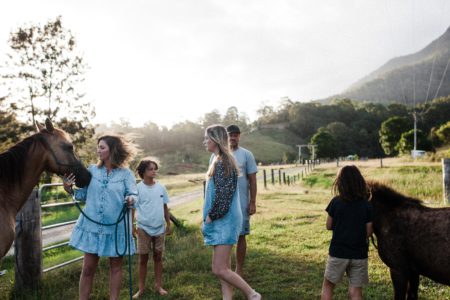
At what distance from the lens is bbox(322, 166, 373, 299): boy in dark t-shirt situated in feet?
12.3

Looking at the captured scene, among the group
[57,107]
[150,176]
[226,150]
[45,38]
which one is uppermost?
[45,38]

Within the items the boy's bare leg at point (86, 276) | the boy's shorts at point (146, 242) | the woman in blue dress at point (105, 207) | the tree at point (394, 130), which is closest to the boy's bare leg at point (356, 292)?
the woman in blue dress at point (105, 207)

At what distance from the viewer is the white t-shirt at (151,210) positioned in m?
5.23

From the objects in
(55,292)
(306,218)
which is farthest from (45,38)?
(55,292)

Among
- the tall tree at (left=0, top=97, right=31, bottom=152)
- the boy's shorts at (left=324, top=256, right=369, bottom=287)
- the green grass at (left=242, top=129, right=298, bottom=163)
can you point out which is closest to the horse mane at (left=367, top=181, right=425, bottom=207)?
the boy's shorts at (left=324, top=256, right=369, bottom=287)

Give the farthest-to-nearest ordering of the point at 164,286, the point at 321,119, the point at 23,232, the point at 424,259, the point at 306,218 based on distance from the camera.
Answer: the point at 321,119, the point at 306,218, the point at 164,286, the point at 23,232, the point at 424,259

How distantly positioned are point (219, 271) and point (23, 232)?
3020 millimetres

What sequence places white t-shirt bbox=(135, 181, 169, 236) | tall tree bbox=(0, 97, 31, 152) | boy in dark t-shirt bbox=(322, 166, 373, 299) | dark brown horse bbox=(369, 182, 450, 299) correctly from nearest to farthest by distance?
dark brown horse bbox=(369, 182, 450, 299), boy in dark t-shirt bbox=(322, 166, 373, 299), white t-shirt bbox=(135, 181, 169, 236), tall tree bbox=(0, 97, 31, 152)

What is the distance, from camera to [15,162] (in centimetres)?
396

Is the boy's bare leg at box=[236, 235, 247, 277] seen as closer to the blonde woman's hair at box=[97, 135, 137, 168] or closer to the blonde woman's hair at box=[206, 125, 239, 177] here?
the blonde woman's hair at box=[206, 125, 239, 177]

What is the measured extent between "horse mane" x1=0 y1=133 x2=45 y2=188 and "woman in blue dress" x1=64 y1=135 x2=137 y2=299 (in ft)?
1.60

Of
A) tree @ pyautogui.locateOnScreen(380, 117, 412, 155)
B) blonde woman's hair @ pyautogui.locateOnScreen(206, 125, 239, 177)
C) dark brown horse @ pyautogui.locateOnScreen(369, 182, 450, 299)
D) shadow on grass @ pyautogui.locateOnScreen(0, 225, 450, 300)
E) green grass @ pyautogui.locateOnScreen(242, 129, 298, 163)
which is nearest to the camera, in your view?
dark brown horse @ pyautogui.locateOnScreen(369, 182, 450, 299)

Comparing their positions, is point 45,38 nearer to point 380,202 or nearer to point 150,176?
point 150,176

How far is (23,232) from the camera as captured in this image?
506 centimetres
